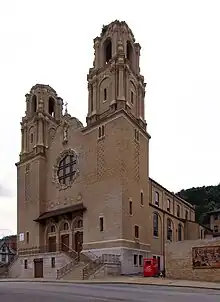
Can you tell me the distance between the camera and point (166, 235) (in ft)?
210

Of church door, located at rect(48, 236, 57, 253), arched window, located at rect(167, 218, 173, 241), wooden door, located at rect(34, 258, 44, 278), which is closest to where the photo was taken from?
wooden door, located at rect(34, 258, 44, 278)

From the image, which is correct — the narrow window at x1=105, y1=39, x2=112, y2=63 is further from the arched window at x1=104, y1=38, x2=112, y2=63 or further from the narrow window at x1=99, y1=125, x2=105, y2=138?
the narrow window at x1=99, y1=125, x2=105, y2=138

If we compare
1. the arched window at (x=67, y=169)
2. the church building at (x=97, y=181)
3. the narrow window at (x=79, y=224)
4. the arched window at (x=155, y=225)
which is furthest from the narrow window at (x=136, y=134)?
the narrow window at (x=79, y=224)

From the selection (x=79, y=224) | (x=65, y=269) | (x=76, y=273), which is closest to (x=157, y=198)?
(x=79, y=224)

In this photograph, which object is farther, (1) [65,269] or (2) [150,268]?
(1) [65,269]

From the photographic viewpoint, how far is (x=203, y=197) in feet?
477

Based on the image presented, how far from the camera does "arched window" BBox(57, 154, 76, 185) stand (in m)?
60.5

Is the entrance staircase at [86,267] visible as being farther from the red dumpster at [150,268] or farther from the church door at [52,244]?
the church door at [52,244]

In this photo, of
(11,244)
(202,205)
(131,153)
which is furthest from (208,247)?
(202,205)

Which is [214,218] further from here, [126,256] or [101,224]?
[126,256]

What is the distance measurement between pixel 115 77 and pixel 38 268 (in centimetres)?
2441

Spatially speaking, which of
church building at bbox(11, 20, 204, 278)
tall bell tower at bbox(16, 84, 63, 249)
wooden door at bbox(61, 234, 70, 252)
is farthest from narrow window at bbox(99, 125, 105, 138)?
wooden door at bbox(61, 234, 70, 252)

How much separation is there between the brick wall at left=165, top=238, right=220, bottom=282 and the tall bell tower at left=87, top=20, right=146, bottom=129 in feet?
62.6

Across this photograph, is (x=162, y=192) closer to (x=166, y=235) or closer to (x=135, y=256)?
(x=166, y=235)
